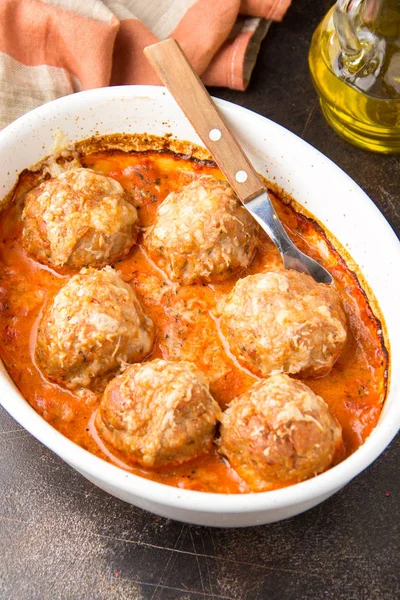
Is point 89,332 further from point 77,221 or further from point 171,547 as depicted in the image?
point 171,547

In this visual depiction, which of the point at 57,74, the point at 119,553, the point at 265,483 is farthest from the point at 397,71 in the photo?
the point at 119,553

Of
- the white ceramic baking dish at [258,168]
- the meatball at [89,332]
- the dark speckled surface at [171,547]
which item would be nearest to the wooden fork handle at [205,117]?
the white ceramic baking dish at [258,168]

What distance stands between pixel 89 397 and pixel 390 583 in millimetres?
1511

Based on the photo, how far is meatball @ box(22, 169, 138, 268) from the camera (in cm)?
331

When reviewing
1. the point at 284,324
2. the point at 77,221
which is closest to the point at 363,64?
the point at 284,324

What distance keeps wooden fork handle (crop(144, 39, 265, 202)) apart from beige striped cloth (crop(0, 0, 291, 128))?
21.7 inches

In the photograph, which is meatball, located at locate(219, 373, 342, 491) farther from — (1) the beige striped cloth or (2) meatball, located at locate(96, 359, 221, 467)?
(1) the beige striped cloth

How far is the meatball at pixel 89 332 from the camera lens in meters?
3.05

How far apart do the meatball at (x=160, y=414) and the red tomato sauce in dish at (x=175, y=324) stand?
0.12m

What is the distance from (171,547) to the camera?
3.34 meters

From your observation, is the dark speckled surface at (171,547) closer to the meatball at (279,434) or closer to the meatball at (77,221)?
the meatball at (279,434)

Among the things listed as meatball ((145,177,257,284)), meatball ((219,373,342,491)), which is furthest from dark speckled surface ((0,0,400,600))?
meatball ((145,177,257,284))

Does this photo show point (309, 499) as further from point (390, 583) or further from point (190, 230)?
point (190, 230)

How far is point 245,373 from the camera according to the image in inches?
128
